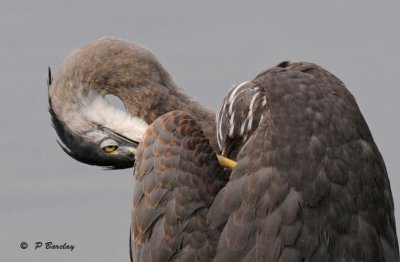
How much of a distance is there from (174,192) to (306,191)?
67 centimetres

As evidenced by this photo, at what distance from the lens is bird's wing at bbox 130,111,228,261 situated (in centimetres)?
482

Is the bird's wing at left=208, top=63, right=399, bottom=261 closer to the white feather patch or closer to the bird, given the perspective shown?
the bird

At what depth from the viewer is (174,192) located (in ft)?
16.1

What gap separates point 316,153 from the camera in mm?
4773

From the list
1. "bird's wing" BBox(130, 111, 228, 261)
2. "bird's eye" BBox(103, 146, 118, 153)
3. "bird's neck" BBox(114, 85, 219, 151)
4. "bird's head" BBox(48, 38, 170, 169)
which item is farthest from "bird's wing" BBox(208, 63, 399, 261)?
"bird's eye" BBox(103, 146, 118, 153)

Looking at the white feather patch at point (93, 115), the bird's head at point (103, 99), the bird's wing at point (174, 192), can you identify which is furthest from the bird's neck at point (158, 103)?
the bird's wing at point (174, 192)

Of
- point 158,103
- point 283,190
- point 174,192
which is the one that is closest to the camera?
point 283,190

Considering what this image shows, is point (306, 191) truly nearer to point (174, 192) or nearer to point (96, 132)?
point (174, 192)

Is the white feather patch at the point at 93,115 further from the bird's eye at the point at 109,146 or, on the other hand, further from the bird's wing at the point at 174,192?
the bird's wing at the point at 174,192

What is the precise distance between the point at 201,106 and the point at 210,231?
2019 millimetres

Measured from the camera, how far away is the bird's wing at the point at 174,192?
4.82 m

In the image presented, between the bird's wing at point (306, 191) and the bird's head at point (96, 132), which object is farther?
the bird's head at point (96, 132)

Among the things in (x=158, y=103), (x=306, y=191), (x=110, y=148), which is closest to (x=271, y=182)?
(x=306, y=191)

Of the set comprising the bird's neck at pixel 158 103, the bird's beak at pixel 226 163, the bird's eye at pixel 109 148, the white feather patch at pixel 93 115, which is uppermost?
the bird's beak at pixel 226 163
